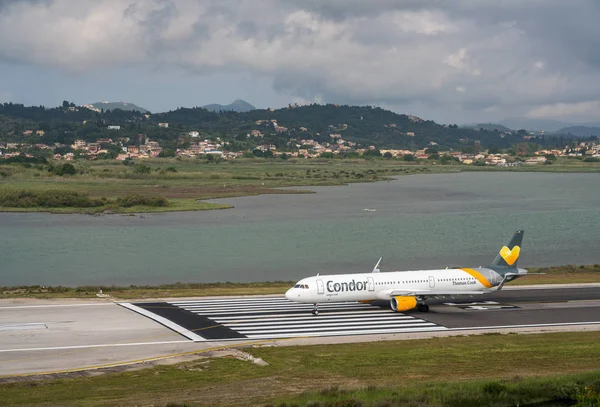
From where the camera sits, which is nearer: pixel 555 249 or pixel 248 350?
pixel 248 350

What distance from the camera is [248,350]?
41250 millimetres

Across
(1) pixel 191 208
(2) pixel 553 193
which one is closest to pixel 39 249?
(1) pixel 191 208

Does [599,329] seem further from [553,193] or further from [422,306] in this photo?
[553,193]

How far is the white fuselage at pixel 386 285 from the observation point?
2020 inches

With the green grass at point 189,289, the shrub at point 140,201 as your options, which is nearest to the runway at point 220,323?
the green grass at point 189,289

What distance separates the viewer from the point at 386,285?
174 ft

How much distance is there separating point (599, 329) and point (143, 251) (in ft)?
189

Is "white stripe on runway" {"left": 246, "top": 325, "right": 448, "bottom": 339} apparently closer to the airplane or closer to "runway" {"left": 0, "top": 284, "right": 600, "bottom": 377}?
"runway" {"left": 0, "top": 284, "right": 600, "bottom": 377}

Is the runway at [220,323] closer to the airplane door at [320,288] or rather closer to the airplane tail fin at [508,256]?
the airplane door at [320,288]

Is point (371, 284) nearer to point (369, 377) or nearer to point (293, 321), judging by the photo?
point (293, 321)

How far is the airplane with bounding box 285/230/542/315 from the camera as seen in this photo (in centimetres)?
5144

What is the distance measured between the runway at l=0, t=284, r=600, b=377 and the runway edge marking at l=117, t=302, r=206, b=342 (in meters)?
0.06

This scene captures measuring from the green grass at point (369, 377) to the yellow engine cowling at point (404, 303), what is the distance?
24.9 feet

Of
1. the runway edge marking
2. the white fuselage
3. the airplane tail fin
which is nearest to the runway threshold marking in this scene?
the runway edge marking
